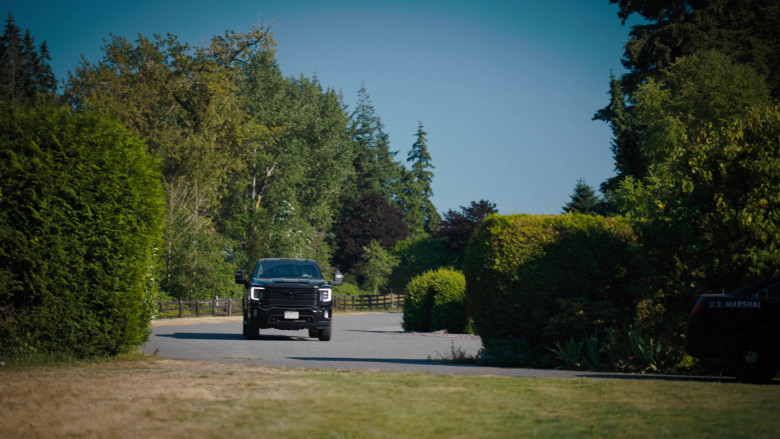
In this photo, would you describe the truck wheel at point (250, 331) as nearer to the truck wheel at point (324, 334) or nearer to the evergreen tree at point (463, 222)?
the truck wheel at point (324, 334)

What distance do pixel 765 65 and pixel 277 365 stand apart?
34327 mm

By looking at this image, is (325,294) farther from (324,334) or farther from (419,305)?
(419,305)

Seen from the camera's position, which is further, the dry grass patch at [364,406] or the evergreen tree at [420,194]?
the evergreen tree at [420,194]

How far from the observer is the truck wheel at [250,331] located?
22378 mm

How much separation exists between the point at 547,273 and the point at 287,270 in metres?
10.3

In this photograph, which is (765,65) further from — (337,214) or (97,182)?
(337,214)

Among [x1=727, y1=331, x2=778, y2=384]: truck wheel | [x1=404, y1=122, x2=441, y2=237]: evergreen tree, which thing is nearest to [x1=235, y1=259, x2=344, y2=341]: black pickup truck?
[x1=727, y1=331, x2=778, y2=384]: truck wheel

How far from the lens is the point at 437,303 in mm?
29000

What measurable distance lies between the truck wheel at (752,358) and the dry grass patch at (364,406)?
0.69m

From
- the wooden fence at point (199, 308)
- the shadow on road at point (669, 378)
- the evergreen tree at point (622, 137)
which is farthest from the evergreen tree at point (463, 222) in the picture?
the shadow on road at point (669, 378)

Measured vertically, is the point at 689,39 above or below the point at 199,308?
above

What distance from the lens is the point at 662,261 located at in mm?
13773

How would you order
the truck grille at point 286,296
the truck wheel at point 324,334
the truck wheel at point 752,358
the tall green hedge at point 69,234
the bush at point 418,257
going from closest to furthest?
the truck wheel at point 752,358 → the tall green hedge at point 69,234 → the truck grille at point 286,296 → the truck wheel at point 324,334 → the bush at point 418,257

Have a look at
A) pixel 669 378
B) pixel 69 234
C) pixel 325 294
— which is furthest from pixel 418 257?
pixel 669 378
